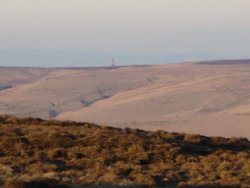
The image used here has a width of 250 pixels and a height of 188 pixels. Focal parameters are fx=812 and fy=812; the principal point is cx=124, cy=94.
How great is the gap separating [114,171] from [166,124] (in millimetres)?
39182

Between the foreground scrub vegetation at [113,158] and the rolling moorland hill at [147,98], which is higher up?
the foreground scrub vegetation at [113,158]

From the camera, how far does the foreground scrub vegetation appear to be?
49.4ft

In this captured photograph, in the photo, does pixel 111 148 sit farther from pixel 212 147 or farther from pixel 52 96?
pixel 52 96

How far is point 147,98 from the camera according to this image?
237 ft

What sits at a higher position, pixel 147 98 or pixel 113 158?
pixel 113 158

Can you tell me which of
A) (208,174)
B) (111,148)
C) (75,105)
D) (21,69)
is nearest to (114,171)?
(208,174)

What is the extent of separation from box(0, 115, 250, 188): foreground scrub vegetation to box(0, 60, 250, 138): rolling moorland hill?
91.0 feet

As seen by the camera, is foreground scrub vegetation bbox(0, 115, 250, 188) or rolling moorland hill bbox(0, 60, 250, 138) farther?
rolling moorland hill bbox(0, 60, 250, 138)

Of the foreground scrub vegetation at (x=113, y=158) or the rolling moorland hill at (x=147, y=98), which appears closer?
the foreground scrub vegetation at (x=113, y=158)

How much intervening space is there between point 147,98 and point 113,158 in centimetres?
5407

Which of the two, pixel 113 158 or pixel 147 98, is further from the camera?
pixel 147 98

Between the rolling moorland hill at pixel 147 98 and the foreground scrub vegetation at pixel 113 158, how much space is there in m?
27.7

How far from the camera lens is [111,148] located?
63.8 ft

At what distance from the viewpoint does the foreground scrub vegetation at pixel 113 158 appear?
15055 millimetres
